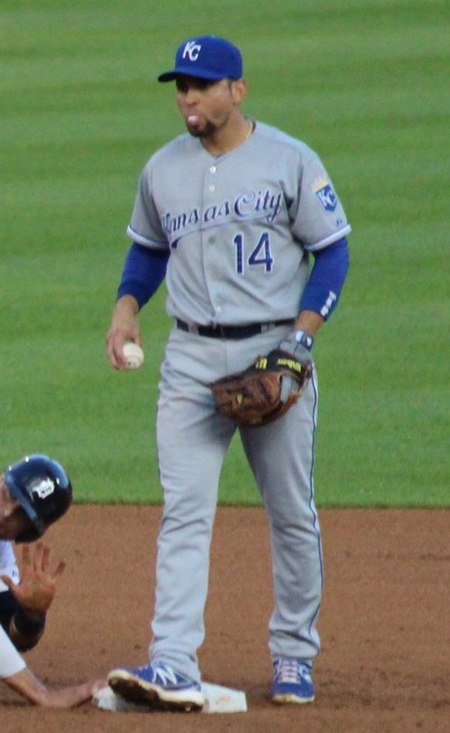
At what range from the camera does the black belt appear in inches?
190

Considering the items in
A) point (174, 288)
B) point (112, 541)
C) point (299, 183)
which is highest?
point (299, 183)

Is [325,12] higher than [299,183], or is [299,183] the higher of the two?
[325,12]

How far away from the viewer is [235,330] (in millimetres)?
4824

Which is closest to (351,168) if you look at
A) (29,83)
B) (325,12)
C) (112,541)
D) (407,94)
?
(407,94)

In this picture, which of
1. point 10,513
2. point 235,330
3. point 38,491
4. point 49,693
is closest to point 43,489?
point 38,491

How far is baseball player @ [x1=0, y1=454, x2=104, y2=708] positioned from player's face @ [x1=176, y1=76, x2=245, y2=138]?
44.8 inches

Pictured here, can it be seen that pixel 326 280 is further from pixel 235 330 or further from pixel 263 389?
pixel 263 389

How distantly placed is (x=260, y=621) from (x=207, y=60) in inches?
87.3

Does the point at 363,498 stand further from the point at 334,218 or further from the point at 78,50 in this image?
the point at 78,50

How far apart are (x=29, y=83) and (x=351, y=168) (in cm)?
408

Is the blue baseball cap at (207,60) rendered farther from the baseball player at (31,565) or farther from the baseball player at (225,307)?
the baseball player at (31,565)

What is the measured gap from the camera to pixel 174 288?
4918mm

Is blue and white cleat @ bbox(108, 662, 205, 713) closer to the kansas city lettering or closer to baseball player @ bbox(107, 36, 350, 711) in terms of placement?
baseball player @ bbox(107, 36, 350, 711)

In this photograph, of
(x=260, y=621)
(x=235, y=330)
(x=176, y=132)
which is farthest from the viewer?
(x=176, y=132)
